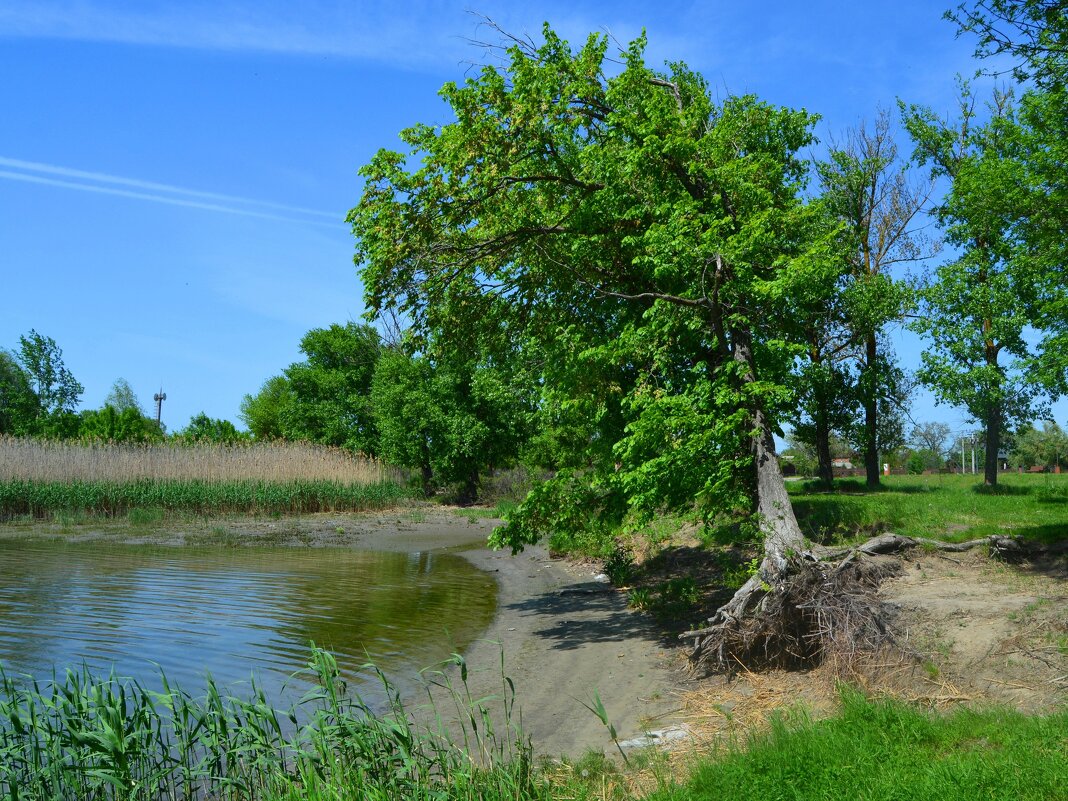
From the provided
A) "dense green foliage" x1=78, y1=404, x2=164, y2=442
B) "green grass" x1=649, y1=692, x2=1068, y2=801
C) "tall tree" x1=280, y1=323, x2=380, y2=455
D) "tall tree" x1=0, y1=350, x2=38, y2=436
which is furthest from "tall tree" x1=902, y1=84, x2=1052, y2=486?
"tall tree" x1=0, y1=350, x2=38, y2=436

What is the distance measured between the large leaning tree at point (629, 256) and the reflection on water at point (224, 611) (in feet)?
9.26

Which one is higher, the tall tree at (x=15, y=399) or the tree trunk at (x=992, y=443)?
the tall tree at (x=15, y=399)

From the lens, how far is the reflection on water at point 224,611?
10.7m

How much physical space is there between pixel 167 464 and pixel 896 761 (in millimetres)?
31927

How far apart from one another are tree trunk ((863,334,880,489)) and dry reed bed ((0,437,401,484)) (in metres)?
22.0

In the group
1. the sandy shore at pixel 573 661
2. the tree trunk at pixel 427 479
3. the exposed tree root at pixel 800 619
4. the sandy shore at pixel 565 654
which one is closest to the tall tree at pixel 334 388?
the tree trunk at pixel 427 479

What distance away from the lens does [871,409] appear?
30422mm

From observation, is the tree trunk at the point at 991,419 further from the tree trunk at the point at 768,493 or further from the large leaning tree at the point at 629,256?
the tree trunk at the point at 768,493

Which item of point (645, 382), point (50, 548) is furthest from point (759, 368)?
point (50, 548)

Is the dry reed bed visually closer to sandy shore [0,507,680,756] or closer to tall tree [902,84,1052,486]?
sandy shore [0,507,680,756]

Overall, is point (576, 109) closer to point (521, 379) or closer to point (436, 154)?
point (436, 154)

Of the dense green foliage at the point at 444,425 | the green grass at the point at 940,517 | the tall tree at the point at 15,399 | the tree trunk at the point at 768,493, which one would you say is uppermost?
the tall tree at the point at 15,399

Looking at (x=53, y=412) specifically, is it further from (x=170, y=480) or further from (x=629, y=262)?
(x=629, y=262)

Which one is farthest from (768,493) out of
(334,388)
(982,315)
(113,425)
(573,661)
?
(113,425)
